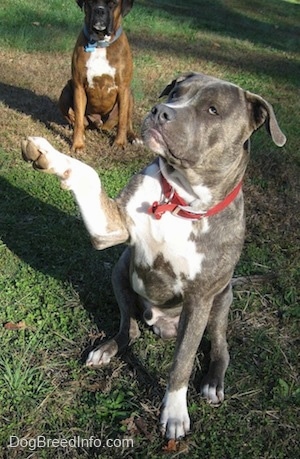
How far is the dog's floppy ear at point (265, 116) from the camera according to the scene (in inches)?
101

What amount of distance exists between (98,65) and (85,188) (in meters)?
3.22

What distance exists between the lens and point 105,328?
324 centimetres

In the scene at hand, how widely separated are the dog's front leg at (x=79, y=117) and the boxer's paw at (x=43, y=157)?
10.1 feet

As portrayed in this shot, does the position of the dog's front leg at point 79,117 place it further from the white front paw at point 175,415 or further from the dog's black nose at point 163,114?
the white front paw at point 175,415

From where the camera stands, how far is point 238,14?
18.0m

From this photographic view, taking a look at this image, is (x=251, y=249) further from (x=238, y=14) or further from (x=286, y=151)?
(x=238, y=14)

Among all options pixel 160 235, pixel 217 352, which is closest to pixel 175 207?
pixel 160 235

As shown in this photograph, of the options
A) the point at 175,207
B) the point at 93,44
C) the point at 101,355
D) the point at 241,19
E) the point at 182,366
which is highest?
the point at 175,207

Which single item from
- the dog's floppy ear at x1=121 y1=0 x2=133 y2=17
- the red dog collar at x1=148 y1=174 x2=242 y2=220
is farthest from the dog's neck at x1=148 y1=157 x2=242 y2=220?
the dog's floppy ear at x1=121 y1=0 x2=133 y2=17

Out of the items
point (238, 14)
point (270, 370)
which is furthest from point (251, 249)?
point (238, 14)

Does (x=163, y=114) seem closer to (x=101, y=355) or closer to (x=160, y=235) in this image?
(x=160, y=235)

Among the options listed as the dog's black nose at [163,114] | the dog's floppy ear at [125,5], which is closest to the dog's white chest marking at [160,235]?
the dog's black nose at [163,114]

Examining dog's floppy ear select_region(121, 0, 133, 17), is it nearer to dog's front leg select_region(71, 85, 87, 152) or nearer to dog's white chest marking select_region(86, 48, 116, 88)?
dog's white chest marking select_region(86, 48, 116, 88)

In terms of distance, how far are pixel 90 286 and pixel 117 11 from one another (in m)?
3.06
